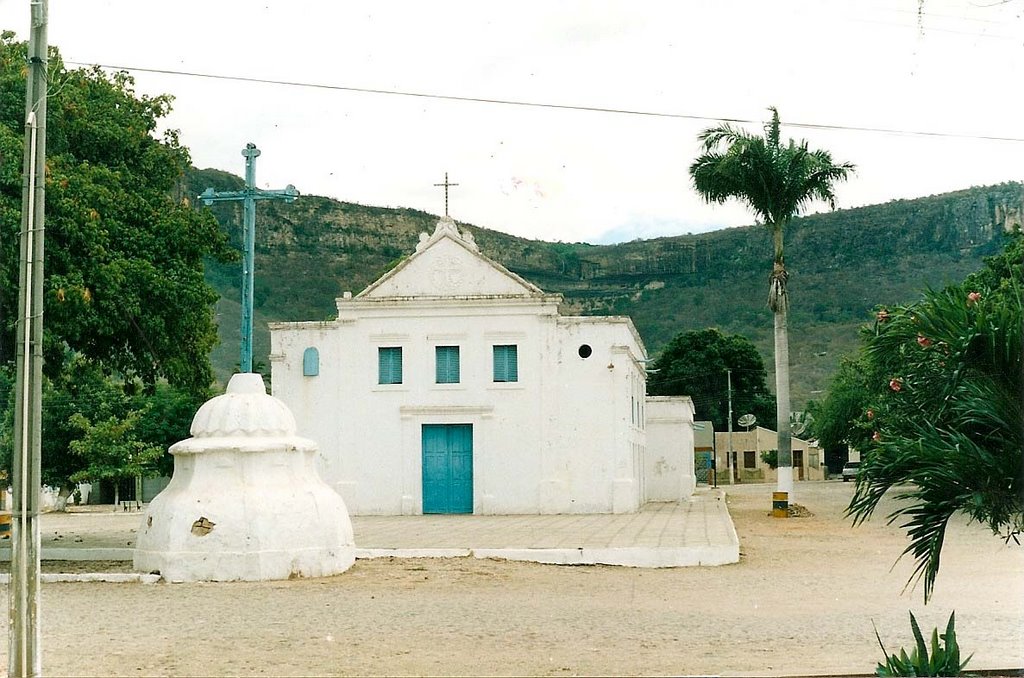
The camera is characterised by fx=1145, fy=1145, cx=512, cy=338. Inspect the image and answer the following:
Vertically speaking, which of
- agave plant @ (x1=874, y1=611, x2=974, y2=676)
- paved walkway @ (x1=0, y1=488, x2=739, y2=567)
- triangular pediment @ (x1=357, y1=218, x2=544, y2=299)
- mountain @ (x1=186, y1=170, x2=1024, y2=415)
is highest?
mountain @ (x1=186, y1=170, x2=1024, y2=415)

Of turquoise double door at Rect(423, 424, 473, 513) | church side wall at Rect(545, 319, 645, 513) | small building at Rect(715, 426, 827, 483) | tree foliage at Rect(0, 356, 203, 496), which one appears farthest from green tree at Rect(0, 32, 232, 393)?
small building at Rect(715, 426, 827, 483)

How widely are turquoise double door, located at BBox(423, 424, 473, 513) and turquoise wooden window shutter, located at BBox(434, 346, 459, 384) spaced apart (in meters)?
1.11

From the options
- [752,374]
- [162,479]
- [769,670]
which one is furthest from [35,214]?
[752,374]

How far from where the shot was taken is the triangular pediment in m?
27.2

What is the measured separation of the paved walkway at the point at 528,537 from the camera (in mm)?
15055

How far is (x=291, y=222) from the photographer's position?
2432 inches

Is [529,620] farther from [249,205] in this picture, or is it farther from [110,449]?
[110,449]

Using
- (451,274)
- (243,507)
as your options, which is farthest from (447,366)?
(243,507)

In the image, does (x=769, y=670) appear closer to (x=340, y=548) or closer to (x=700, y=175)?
(x=340, y=548)

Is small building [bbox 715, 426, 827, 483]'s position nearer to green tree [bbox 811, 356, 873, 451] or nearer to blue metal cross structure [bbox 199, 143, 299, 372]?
green tree [bbox 811, 356, 873, 451]

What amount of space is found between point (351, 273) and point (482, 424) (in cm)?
3854

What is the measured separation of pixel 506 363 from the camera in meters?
27.3

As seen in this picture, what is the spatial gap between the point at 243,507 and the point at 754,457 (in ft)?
176

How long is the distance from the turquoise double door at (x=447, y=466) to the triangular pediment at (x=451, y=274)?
3252 millimetres
